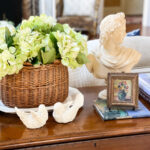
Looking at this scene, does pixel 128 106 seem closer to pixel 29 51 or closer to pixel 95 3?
pixel 29 51

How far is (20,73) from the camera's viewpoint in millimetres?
1008

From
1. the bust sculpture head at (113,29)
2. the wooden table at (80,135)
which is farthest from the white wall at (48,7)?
the wooden table at (80,135)

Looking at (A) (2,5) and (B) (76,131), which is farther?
(A) (2,5)

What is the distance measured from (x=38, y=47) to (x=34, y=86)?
14cm

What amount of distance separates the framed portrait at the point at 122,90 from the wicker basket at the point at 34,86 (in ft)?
0.58

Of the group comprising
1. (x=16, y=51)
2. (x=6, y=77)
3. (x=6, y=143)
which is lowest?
(x=6, y=143)

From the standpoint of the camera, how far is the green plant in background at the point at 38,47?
964 mm

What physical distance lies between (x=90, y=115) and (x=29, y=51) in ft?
1.12

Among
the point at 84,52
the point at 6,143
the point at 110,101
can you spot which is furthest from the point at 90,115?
the point at 6,143

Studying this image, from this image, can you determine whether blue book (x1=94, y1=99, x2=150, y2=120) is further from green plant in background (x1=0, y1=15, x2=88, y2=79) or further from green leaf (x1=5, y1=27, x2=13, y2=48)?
green leaf (x1=5, y1=27, x2=13, y2=48)

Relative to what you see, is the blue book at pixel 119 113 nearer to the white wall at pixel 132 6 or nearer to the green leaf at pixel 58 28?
the green leaf at pixel 58 28

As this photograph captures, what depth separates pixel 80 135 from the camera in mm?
957

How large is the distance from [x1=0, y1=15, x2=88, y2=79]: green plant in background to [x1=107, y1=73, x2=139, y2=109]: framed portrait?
0.47 feet

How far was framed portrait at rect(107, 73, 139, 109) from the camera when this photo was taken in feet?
3.54
